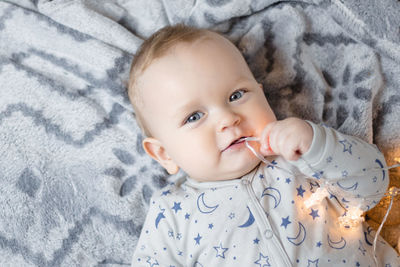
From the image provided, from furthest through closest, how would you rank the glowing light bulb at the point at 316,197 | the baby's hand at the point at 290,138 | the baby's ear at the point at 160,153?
1. the baby's ear at the point at 160,153
2. the glowing light bulb at the point at 316,197
3. the baby's hand at the point at 290,138

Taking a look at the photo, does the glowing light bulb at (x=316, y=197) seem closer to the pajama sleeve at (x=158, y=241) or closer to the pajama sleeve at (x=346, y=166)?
the pajama sleeve at (x=346, y=166)

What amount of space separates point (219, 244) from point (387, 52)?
29.2 inches

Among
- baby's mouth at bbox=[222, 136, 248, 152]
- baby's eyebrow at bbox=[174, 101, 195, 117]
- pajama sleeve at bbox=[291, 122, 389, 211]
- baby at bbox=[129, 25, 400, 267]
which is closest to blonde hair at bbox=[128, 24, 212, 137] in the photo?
baby at bbox=[129, 25, 400, 267]

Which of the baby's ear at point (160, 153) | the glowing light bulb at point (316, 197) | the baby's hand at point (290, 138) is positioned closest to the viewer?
the baby's hand at point (290, 138)

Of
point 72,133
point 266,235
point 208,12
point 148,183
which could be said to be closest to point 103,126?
point 72,133

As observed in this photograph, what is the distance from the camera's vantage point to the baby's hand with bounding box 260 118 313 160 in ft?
3.33

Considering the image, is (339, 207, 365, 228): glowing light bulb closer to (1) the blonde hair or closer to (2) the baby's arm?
(2) the baby's arm

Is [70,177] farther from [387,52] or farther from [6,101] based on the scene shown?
[387,52]

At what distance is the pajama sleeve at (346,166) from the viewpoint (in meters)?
1.04

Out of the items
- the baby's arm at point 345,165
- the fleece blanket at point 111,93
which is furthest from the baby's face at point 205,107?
the fleece blanket at point 111,93

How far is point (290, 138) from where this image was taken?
102 centimetres

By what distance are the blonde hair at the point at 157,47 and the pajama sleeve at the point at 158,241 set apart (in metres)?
0.22

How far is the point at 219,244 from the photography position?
44.9 inches

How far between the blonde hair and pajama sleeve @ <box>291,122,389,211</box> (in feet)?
1.30
